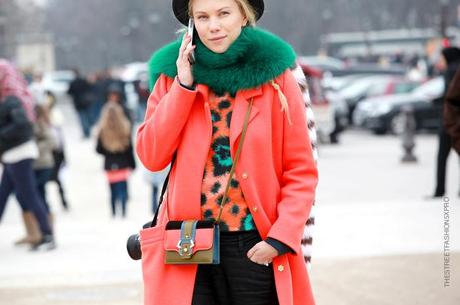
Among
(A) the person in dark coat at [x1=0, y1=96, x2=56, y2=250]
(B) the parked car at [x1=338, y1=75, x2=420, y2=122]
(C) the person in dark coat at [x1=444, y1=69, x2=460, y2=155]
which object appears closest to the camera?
(C) the person in dark coat at [x1=444, y1=69, x2=460, y2=155]

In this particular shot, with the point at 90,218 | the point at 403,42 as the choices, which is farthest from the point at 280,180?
the point at 403,42

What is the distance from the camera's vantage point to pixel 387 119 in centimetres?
2686

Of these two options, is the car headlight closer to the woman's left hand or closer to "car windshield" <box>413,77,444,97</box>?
"car windshield" <box>413,77,444,97</box>

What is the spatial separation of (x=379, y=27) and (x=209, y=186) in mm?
78722

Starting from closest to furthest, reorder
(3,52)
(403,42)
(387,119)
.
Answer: (387,119) < (3,52) < (403,42)

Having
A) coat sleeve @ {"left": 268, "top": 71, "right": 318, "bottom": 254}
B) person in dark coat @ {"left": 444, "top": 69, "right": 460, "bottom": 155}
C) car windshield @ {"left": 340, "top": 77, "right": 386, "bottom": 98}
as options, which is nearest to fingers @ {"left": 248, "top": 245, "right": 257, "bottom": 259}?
coat sleeve @ {"left": 268, "top": 71, "right": 318, "bottom": 254}

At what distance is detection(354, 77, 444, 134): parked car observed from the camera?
26.5 m

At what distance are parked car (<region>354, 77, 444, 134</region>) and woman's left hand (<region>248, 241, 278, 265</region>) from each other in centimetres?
2278

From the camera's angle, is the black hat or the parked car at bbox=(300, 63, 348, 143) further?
the parked car at bbox=(300, 63, 348, 143)

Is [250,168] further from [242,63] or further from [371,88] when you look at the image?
[371,88]

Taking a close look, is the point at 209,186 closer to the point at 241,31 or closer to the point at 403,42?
the point at 241,31

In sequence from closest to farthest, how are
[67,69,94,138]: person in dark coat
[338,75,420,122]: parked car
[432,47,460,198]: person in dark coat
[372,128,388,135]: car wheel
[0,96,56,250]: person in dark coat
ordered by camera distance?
[0,96,56,250]: person in dark coat, [432,47,460,198]: person in dark coat, [372,128,388,135]: car wheel, [338,75,420,122]: parked car, [67,69,94,138]: person in dark coat

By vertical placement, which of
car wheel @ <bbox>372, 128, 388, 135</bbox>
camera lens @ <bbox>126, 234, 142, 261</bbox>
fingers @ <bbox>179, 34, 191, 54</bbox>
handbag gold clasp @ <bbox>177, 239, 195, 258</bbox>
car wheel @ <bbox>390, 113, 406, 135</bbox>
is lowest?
car wheel @ <bbox>372, 128, 388, 135</bbox>

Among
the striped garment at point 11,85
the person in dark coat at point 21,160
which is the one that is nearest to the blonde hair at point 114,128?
the person in dark coat at point 21,160
